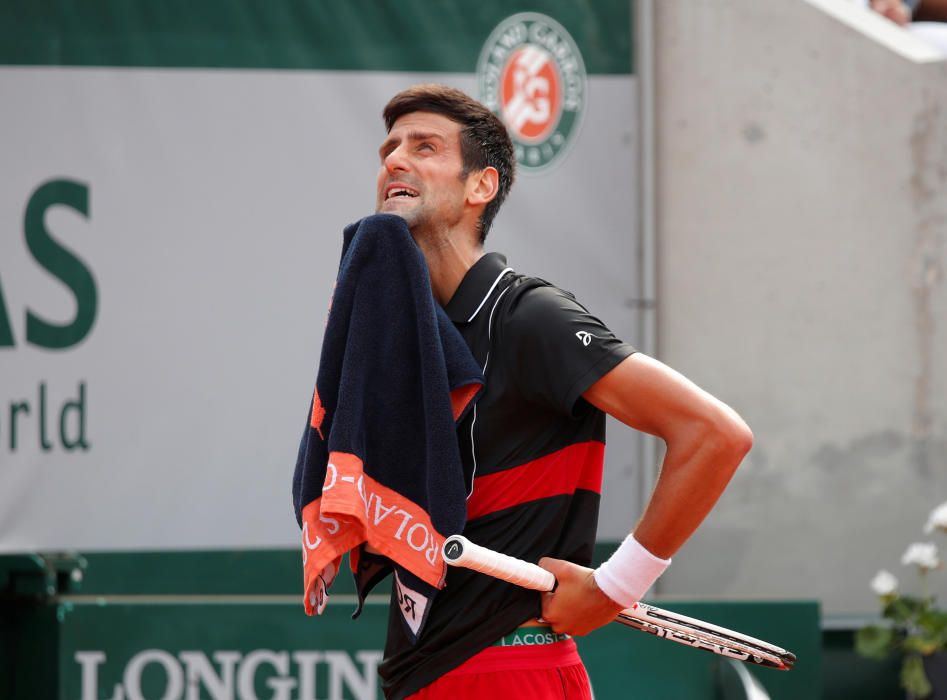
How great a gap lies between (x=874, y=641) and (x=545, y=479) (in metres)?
3.32

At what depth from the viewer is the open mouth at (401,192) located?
246 cm

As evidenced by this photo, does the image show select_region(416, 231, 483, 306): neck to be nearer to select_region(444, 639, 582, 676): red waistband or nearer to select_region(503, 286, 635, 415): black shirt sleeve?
select_region(503, 286, 635, 415): black shirt sleeve

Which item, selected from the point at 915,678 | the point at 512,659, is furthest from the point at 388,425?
the point at 915,678

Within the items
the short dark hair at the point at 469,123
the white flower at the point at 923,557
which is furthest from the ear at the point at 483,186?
the white flower at the point at 923,557

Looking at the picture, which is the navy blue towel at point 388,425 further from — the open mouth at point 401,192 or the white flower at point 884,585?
the white flower at point 884,585

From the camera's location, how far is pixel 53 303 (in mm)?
5434

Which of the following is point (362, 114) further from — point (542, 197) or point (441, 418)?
point (441, 418)

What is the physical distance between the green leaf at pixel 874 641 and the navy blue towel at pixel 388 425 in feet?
10.8

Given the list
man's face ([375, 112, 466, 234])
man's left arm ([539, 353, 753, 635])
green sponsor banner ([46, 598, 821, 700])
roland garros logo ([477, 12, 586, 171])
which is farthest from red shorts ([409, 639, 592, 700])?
roland garros logo ([477, 12, 586, 171])

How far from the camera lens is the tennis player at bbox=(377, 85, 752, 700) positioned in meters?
2.18

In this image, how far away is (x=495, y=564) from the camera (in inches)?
84.1

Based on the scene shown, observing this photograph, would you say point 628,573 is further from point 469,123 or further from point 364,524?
point 469,123

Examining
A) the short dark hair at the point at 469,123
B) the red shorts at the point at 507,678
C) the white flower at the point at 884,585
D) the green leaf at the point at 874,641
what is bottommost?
the green leaf at the point at 874,641

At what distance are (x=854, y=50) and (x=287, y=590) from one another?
3284 millimetres
